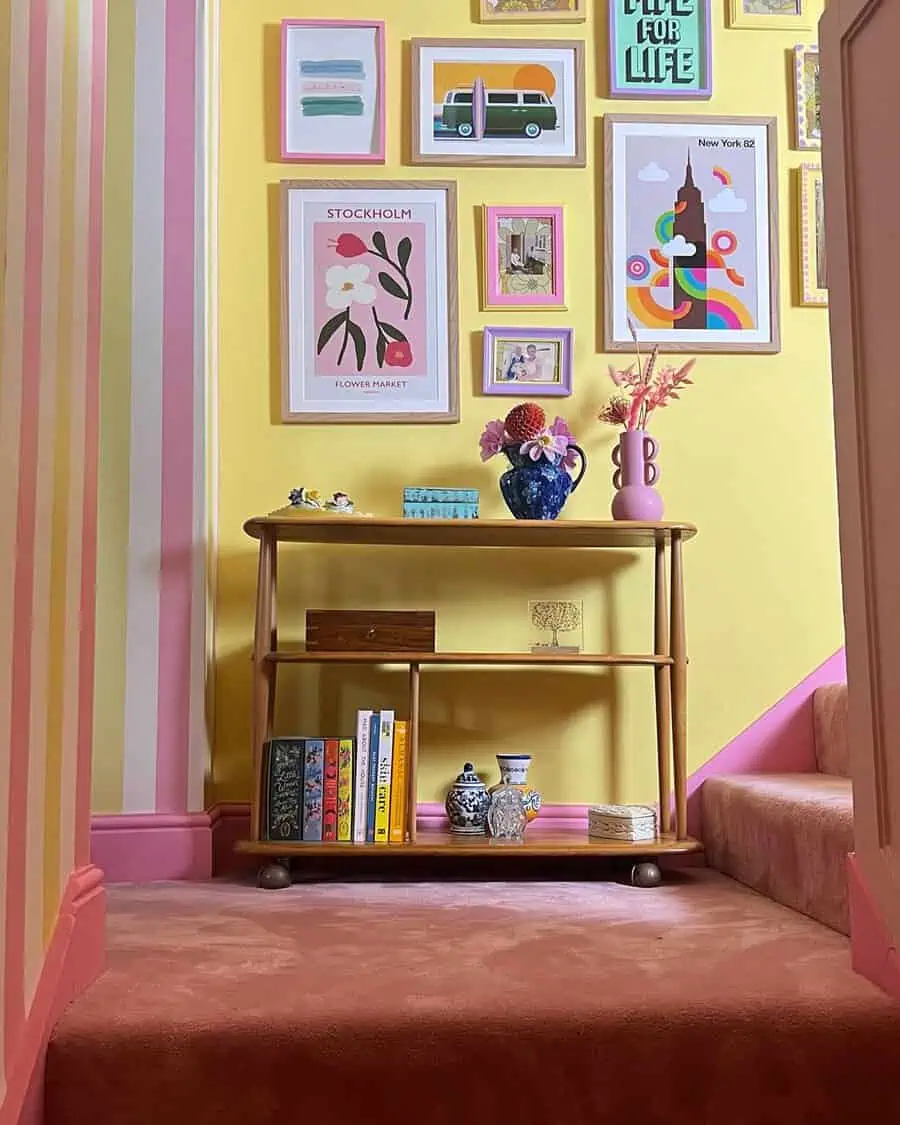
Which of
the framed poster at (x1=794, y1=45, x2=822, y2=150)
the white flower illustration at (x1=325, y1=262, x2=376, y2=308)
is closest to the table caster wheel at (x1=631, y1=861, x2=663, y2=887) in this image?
the white flower illustration at (x1=325, y1=262, x2=376, y2=308)

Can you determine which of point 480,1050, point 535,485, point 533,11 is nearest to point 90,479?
point 480,1050

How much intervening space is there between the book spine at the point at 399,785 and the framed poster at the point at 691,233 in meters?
1.13

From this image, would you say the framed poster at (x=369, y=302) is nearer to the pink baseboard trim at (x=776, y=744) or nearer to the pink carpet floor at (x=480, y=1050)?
the pink baseboard trim at (x=776, y=744)

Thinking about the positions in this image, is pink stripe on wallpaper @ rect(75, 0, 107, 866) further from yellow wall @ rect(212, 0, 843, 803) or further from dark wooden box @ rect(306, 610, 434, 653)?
yellow wall @ rect(212, 0, 843, 803)

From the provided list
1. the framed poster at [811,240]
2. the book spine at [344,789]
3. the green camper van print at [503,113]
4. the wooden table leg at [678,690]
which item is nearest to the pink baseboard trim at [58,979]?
the book spine at [344,789]

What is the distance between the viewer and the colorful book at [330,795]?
2.43 meters

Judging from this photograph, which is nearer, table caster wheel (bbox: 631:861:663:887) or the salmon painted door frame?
the salmon painted door frame

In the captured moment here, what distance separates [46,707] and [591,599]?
1.68 m

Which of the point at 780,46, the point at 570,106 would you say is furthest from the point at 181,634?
the point at 780,46

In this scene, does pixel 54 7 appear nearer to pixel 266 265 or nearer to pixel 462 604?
pixel 266 265

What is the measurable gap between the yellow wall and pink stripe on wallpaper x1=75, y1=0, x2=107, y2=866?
1188 millimetres

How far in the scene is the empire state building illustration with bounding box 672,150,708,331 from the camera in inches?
114

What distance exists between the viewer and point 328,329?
2863mm

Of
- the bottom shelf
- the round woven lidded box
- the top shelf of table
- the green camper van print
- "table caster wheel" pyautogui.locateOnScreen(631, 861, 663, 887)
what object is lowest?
"table caster wheel" pyautogui.locateOnScreen(631, 861, 663, 887)
